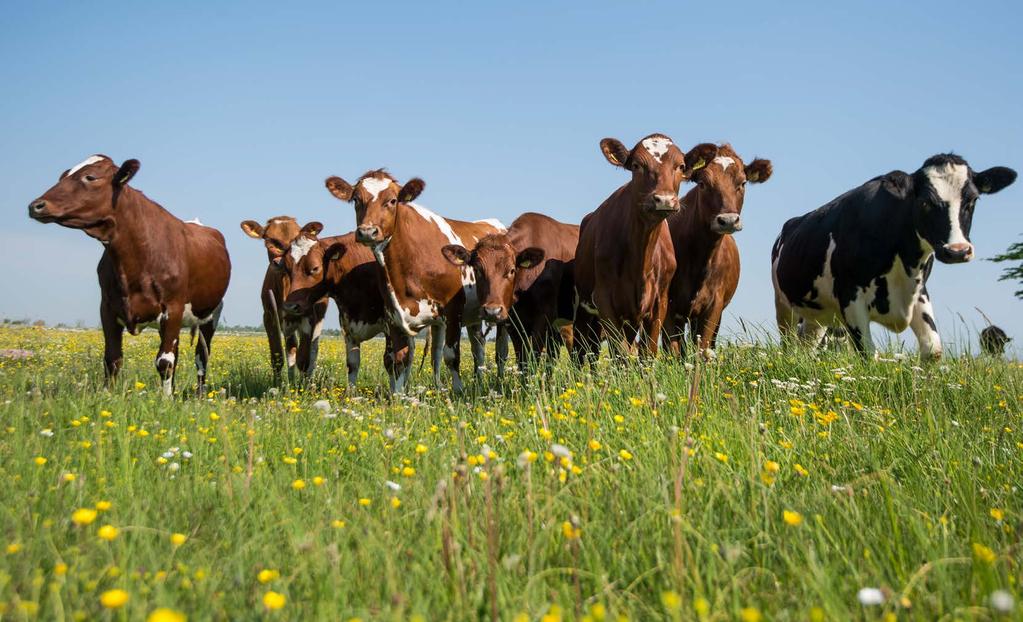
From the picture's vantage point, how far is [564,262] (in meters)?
10.9

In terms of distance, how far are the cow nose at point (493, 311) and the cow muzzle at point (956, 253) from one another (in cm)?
496

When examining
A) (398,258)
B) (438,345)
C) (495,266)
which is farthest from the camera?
(438,345)

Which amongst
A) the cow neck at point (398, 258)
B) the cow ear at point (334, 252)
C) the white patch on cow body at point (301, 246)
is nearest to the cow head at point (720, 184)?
the cow neck at point (398, 258)

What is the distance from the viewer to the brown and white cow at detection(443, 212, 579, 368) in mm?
9445

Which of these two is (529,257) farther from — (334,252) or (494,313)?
(334,252)

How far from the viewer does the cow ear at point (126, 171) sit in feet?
28.4

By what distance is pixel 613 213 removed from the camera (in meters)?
8.63

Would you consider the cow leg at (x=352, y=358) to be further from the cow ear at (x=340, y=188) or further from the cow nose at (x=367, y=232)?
the cow nose at (x=367, y=232)

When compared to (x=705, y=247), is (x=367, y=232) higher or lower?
higher

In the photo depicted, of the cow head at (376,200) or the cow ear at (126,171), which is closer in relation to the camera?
the cow ear at (126,171)

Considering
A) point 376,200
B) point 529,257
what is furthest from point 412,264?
point 529,257

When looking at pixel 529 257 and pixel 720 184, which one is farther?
pixel 529 257

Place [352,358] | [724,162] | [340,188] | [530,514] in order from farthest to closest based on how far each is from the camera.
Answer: [352,358], [340,188], [724,162], [530,514]

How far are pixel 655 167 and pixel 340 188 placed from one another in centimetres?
465
